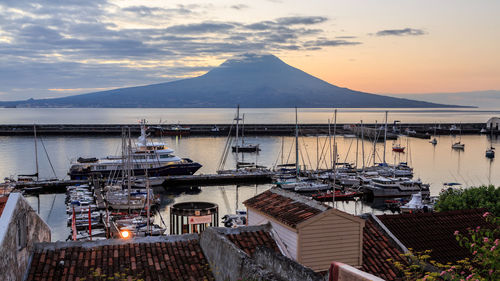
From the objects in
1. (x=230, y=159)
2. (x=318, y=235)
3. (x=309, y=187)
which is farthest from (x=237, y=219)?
(x=230, y=159)

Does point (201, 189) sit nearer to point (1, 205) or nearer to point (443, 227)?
point (443, 227)

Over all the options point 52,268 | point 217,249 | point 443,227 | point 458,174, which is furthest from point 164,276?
point 458,174

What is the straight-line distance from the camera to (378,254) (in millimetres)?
9250

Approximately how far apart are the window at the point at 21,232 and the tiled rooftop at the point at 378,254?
5.77 meters

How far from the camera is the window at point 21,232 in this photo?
6814 mm

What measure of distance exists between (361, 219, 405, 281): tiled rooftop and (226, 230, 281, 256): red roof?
1.77 metres

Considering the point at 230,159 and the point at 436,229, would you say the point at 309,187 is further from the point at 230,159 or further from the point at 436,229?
the point at 436,229

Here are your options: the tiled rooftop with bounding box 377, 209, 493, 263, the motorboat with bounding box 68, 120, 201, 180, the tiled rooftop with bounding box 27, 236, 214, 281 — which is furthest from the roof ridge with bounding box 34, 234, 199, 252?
the motorboat with bounding box 68, 120, 201, 180

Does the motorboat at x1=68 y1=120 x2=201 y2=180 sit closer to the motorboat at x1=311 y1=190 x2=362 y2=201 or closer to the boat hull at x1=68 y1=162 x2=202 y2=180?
the boat hull at x1=68 y1=162 x2=202 y2=180

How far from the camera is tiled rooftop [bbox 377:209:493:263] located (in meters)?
10.9

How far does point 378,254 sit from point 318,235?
169cm

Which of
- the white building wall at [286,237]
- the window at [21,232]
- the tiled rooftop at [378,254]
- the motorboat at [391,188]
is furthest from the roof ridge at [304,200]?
the motorboat at [391,188]

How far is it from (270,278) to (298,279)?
1.15 feet

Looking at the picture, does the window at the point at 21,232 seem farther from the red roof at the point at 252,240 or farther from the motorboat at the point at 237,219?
the motorboat at the point at 237,219
